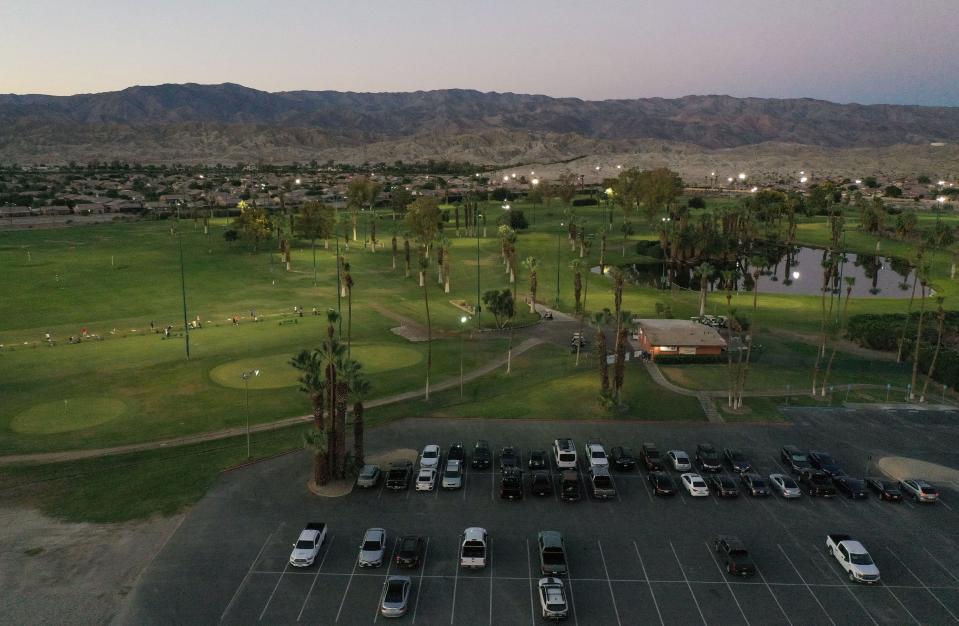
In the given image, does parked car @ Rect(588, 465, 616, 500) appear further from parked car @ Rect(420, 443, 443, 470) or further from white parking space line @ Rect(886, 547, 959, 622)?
white parking space line @ Rect(886, 547, 959, 622)

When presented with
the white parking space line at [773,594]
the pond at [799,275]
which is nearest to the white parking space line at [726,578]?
the white parking space line at [773,594]

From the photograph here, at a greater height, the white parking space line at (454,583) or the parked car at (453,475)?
the parked car at (453,475)

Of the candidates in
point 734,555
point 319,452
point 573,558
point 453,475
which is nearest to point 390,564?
point 573,558

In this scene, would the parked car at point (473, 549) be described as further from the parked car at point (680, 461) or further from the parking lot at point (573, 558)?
the parked car at point (680, 461)

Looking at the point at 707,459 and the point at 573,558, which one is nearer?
the point at 573,558

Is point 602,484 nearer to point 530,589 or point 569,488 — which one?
point 569,488

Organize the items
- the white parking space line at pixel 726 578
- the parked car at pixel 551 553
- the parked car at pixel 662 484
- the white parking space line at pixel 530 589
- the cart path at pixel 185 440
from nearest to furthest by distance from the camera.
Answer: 1. the white parking space line at pixel 530 589
2. the white parking space line at pixel 726 578
3. the parked car at pixel 551 553
4. the parked car at pixel 662 484
5. the cart path at pixel 185 440

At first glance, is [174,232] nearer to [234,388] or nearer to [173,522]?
[234,388]
